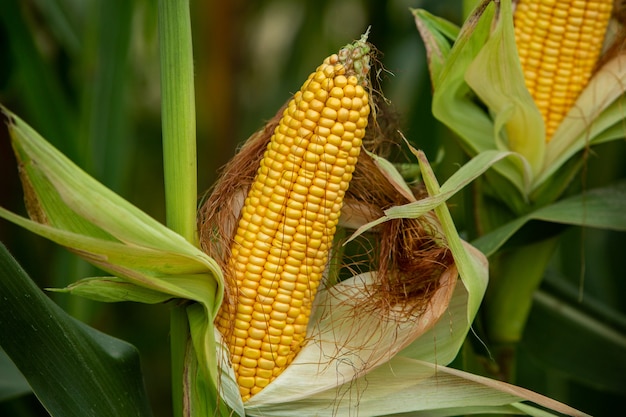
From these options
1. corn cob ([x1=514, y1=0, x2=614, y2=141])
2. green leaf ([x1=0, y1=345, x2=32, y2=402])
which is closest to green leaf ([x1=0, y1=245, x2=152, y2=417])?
green leaf ([x1=0, y1=345, x2=32, y2=402])

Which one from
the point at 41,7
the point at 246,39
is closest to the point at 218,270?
the point at 41,7

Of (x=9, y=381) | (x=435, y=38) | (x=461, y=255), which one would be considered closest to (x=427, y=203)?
(x=461, y=255)

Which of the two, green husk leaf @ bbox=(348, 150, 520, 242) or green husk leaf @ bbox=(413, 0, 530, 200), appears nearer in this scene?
green husk leaf @ bbox=(348, 150, 520, 242)

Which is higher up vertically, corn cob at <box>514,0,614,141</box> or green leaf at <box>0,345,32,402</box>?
corn cob at <box>514,0,614,141</box>

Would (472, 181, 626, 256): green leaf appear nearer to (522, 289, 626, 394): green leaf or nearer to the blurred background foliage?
the blurred background foliage

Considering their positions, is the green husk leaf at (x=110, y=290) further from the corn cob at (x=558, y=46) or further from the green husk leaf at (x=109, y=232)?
the corn cob at (x=558, y=46)

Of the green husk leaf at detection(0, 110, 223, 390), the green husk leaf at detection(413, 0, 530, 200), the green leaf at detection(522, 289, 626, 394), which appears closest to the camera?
the green husk leaf at detection(0, 110, 223, 390)
